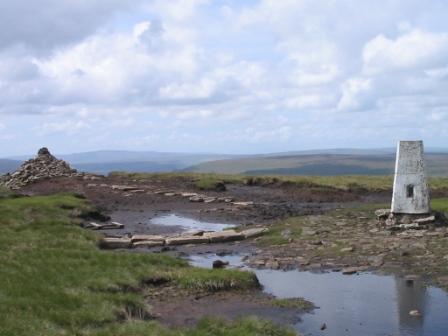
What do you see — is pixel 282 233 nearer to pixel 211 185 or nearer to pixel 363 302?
pixel 363 302

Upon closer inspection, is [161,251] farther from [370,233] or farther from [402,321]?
[402,321]

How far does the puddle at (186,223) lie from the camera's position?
4128cm

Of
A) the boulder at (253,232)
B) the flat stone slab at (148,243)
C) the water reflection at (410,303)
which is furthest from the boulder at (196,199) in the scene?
the water reflection at (410,303)

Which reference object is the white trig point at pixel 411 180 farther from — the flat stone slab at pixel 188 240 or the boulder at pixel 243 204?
the boulder at pixel 243 204

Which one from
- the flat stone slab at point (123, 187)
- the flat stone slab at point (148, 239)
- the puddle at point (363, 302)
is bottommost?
the puddle at point (363, 302)

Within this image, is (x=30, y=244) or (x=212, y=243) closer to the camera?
(x=30, y=244)

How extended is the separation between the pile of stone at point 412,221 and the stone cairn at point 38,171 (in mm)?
46812

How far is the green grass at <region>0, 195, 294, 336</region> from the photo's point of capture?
1483 cm

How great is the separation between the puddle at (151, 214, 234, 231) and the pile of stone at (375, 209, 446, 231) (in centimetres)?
1168

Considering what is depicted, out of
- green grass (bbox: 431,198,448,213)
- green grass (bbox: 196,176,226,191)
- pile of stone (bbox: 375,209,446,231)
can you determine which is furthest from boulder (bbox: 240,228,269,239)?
green grass (bbox: 196,176,226,191)

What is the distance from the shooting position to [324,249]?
29.7 meters

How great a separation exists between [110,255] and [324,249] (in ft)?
36.1

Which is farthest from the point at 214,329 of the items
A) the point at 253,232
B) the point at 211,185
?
the point at 211,185

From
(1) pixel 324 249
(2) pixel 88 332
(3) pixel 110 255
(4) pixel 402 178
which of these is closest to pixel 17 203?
(3) pixel 110 255
